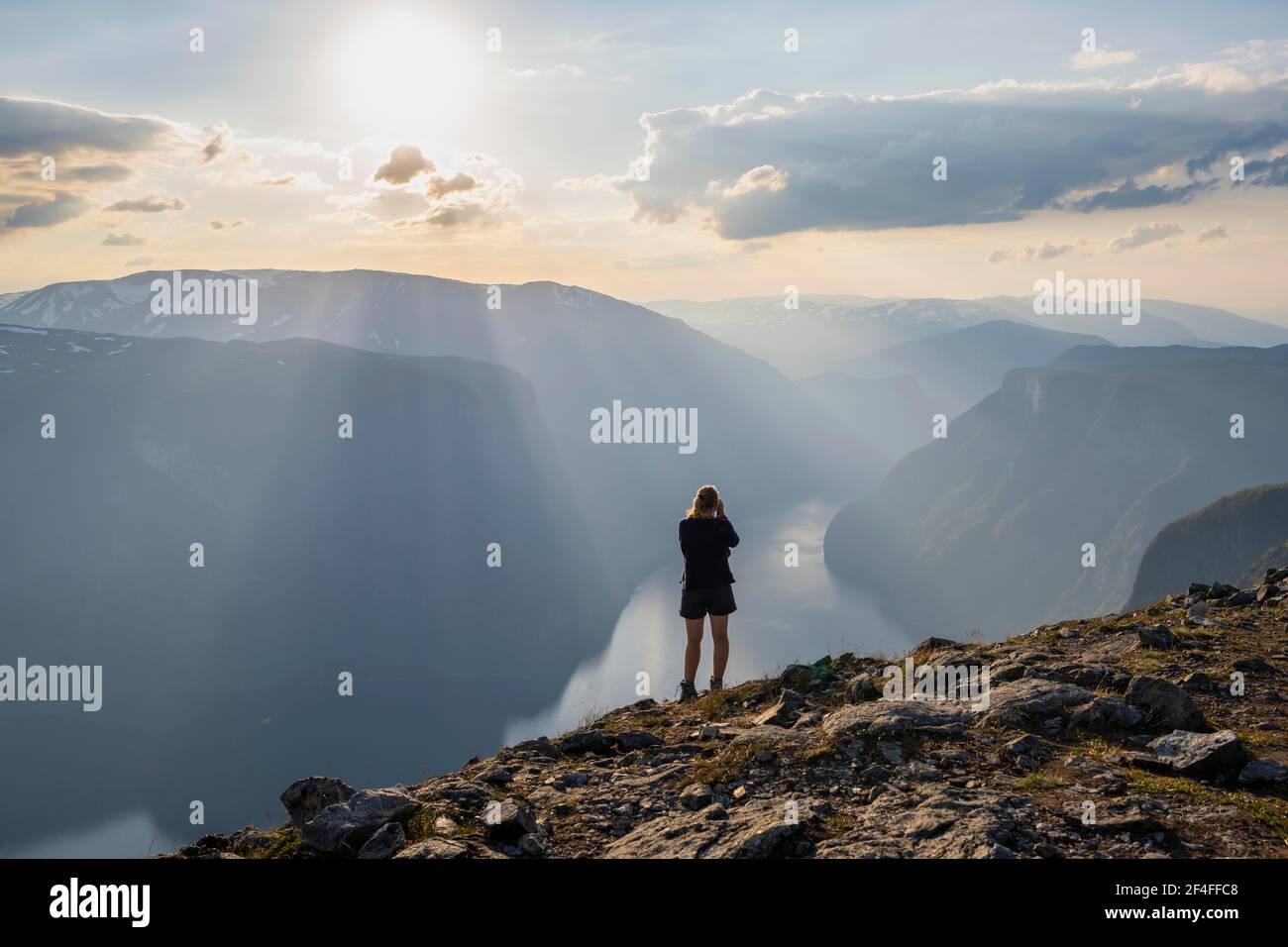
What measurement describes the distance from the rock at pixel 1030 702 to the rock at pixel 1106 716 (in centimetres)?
29

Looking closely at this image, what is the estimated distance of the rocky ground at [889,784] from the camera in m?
6.51

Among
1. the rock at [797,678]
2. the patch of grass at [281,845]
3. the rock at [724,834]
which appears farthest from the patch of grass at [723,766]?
the patch of grass at [281,845]

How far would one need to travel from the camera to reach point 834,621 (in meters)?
165

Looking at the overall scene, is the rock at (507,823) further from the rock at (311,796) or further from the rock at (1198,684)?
the rock at (1198,684)

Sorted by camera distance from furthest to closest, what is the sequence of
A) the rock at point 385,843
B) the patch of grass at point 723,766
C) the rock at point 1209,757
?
1. the patch of grass at point 723,766
2. the rock at point 1209,757
3. the rock at point 385,843

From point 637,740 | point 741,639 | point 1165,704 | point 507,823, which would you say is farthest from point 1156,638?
point 741,639

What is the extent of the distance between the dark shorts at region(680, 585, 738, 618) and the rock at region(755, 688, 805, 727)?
257 centimetres

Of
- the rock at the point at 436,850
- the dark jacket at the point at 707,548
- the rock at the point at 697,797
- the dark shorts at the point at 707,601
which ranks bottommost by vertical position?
the rock at the point at 697,797

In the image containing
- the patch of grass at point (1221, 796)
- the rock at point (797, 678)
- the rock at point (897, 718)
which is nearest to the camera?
the patch of grass at point (1221, 796)

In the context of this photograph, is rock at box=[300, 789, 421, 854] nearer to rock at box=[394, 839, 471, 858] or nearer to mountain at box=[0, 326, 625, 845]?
rock at box=[394, 839, 471, 858]

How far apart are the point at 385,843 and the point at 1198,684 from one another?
9.85 m

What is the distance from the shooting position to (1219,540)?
15412cm

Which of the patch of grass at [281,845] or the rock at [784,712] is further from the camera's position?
the rock at [784,712]
